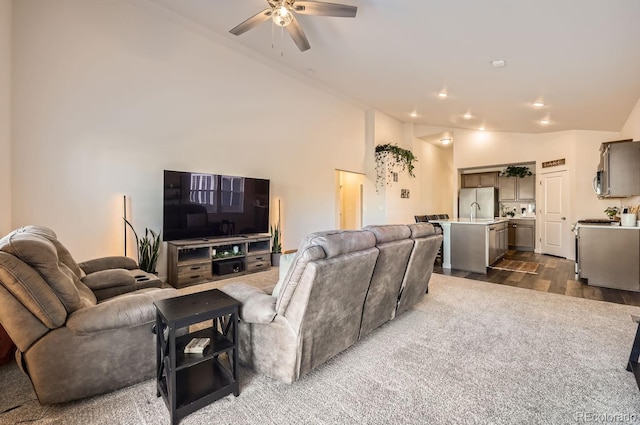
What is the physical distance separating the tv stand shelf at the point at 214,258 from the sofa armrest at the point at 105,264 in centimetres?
76

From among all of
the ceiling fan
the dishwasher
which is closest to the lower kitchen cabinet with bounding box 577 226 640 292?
the dishwasher

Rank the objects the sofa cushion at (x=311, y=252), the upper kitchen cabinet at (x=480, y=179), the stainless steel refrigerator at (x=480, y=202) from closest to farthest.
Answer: the sofa cushion at (x=311, y=252) → the stainless steel refrigerator at (x=480, y=202) → the upper kitchen cabinet at (x=480, y=179)

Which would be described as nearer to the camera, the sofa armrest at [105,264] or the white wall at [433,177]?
the sofa armrest at [105,264]

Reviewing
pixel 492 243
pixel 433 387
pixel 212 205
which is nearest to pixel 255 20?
pixel 212 205

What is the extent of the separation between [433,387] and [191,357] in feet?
4.94

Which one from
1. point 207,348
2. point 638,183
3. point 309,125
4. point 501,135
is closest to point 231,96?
point 309,125

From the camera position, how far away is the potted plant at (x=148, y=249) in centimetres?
408

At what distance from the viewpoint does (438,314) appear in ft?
10.3

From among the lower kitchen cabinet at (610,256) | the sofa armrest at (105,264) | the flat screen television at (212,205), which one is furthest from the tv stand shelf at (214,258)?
the lower kitchen cabinet at (610,256)

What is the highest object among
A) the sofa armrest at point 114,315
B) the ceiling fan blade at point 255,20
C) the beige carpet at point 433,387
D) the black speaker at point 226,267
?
the ceiling fan blade at point 255,20

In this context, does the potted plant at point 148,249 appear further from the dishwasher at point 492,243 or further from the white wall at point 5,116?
the dishwasher at point 492,243

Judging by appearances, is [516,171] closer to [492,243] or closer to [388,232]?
[492,243]

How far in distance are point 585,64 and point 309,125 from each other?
455 centimetres

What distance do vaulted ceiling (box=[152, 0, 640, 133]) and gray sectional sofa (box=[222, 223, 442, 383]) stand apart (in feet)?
8.52
